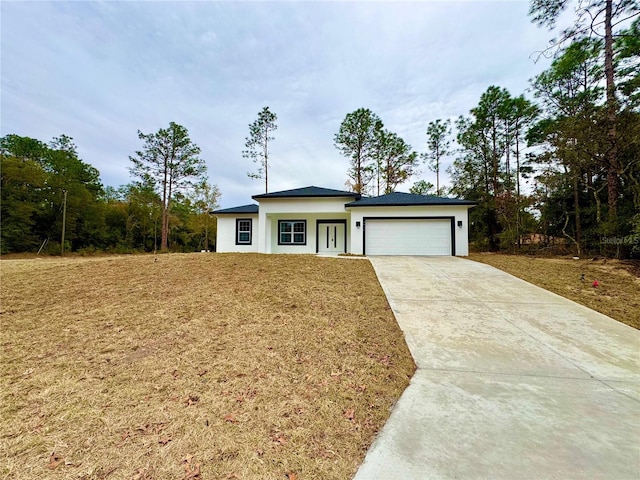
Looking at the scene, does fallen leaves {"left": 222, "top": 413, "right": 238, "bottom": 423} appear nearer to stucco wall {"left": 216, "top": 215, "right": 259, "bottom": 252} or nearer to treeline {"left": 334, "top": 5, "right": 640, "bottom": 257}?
treeline {"left": 334, "top": 5, "right": 640, "bottom": 257}

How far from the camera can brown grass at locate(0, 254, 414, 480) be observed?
1863mm

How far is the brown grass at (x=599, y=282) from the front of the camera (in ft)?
17.8

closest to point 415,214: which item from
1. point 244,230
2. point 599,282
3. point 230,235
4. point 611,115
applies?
point 599,282

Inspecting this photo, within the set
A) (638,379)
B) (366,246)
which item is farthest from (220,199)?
(638,379)

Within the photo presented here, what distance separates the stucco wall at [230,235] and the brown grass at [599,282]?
37.9 feet

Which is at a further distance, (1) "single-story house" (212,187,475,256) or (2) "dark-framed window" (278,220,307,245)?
(2) "dark-framed window" (278,220,307,245)

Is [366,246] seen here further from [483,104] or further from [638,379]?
[483,104]

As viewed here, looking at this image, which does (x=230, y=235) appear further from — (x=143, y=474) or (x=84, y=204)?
(x=84, y=204)

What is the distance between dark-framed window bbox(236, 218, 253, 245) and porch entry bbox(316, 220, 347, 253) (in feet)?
13.2

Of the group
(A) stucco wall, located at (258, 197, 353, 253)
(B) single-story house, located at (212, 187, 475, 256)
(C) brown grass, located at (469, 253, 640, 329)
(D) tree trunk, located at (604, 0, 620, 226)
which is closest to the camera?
(C) brown grass, located at (469, 253, 640, 329)

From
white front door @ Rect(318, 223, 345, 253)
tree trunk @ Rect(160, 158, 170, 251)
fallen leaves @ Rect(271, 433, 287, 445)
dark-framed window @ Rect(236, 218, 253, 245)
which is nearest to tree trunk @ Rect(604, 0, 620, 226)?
white front door @ Rect(318, 223, 345, 253)

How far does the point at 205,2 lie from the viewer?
8.77m

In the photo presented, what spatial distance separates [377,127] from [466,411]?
2286cm

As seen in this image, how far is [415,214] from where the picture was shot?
12.6 m
